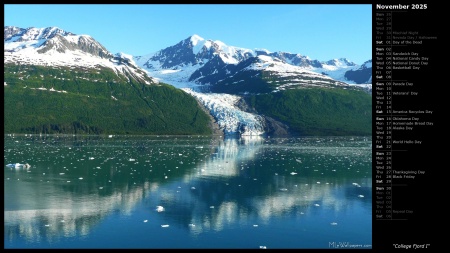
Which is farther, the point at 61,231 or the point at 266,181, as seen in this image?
the point at 266,181

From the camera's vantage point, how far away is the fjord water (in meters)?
29.8

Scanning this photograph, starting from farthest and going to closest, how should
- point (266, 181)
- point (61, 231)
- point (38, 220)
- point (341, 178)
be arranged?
1. point (341, 178)
2. point (266, 181)
3. point (38, 220)
4. point (61, 231)

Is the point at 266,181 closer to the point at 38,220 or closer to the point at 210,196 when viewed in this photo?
the point at 210,196

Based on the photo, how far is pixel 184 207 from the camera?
39.5 metres

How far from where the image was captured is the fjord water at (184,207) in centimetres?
2978
